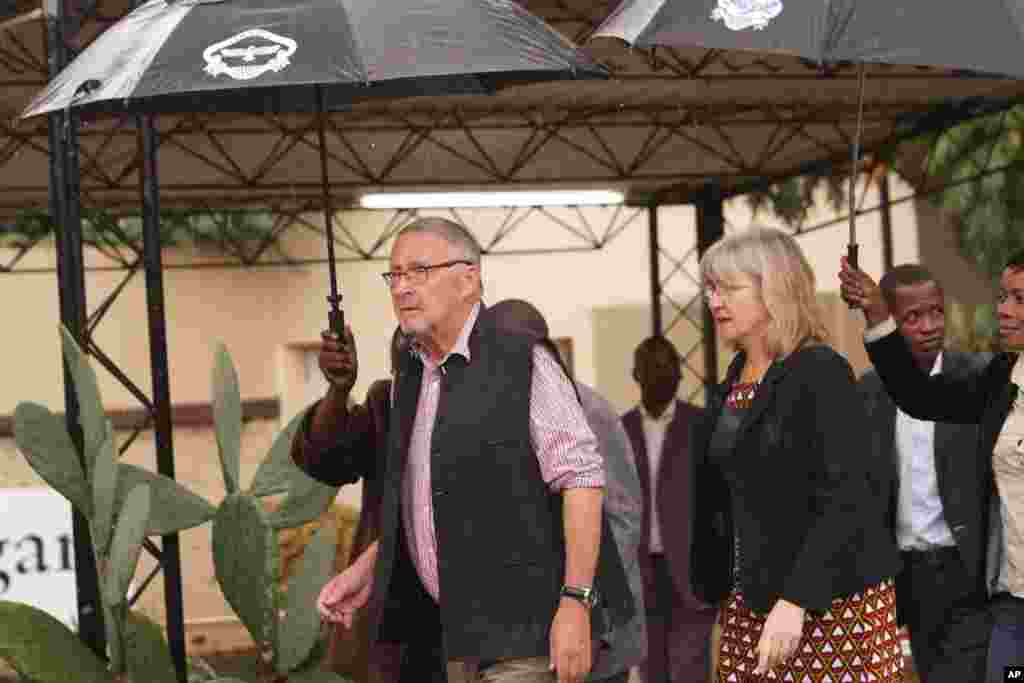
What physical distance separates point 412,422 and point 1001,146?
16.8 meters

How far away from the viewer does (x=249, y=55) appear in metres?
4.04

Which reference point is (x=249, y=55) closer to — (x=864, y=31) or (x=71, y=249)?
(x=864, y=31)

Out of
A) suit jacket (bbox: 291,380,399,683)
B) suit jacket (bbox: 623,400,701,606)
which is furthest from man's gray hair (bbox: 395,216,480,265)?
suit jacket (bbox: 623,400,701,606)

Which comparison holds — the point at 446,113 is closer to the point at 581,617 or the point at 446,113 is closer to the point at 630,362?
the point at 581,617

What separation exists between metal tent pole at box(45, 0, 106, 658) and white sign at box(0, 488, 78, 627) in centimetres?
247

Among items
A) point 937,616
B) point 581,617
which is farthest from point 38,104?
point 937,616

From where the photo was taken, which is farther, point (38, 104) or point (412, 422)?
point (38, 104)

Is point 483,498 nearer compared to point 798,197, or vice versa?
point 483,498

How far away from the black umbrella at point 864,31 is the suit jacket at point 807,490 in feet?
2.10

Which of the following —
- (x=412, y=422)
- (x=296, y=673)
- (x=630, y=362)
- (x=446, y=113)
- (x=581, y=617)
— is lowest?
(x=630, y=362)

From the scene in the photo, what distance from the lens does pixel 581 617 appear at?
146 inches

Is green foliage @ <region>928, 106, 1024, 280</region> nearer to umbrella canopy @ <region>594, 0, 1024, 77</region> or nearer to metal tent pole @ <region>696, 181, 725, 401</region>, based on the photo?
metal tent pole @ <region>696, 181, 725, 401</region>

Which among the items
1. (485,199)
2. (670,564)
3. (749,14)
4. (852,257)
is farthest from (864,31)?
(485,199)

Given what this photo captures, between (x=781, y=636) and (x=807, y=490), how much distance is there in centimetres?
34
